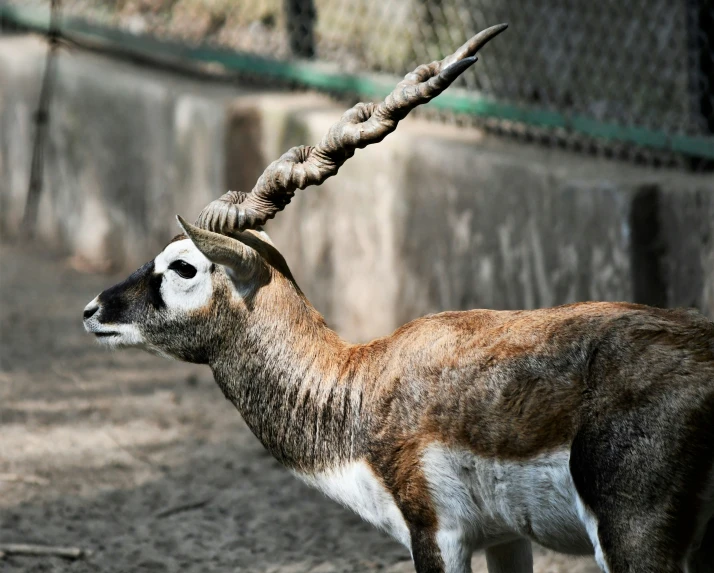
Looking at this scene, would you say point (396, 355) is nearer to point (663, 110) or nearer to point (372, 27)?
point (663, 110)

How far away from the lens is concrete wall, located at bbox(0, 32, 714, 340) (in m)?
5.56

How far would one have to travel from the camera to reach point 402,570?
15.4 ft

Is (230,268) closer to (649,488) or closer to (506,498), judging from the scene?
(506,498)

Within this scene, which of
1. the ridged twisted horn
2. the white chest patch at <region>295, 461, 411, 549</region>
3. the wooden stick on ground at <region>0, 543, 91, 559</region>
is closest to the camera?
the white chest patch at <region>295, 461, 411, 549</region>

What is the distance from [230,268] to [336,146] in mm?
540

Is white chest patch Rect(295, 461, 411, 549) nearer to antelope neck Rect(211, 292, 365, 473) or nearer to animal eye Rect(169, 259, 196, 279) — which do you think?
antelope neck Rect(211, 292, 365, 473)

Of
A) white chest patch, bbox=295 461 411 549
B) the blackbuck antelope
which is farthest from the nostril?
white chest patch, bbox=295 461 411 549

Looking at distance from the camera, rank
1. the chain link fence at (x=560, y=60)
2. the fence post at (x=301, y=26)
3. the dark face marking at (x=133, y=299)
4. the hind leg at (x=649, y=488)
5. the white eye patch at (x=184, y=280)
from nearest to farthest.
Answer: the hind leg at (x=649, y=488), the white eye patch at (x=184, y=280), the dark face marking at (x=133, y=299), the chain link fence at (x=560, y=60), the fence post at (x=301, y=26)

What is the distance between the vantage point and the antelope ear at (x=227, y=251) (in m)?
3.63

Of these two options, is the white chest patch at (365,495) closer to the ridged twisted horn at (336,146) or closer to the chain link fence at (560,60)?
the ridged twisted horn at (336,146)

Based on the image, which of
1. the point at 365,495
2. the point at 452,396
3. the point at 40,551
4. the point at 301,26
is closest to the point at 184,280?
the point at 365,495

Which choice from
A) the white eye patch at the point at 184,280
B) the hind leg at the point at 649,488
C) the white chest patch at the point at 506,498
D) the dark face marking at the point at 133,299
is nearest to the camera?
the hind leg at the point at 649,488

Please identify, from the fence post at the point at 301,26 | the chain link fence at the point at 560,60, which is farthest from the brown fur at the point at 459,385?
the fence post at the point at 301,26

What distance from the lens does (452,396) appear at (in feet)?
11.4
